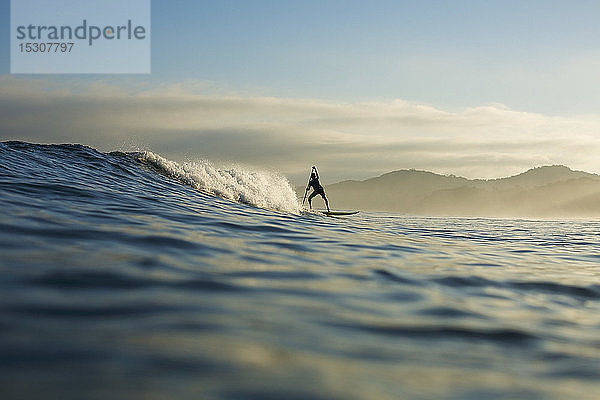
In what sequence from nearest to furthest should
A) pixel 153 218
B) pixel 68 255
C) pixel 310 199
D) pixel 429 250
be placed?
pixel 68 255, pixel 153 218, pixel 429 250, pixel 310 199

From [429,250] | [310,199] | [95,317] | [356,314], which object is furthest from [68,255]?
[310,199]

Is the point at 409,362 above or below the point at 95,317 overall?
below

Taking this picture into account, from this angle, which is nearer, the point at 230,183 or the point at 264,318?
the point at 264,318

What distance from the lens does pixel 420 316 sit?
3.05 metres

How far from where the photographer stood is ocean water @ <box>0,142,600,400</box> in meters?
1.84

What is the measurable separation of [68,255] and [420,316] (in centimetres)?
269

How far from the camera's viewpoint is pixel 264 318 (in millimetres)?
2629

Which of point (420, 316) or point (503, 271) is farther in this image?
point (503, 271)

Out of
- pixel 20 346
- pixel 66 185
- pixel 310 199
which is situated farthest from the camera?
pixel 310 199

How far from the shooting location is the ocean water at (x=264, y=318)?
184cm

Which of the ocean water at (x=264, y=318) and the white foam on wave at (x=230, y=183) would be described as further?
the white foam on wave at (x=230, y=183)

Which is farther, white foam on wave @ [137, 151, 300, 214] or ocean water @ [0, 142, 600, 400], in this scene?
white foam on wave @ [137, 151, 300, 214]

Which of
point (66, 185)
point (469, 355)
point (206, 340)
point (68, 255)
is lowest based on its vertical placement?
point (469, 355)

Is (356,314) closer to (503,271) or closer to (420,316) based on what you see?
(420,316)
